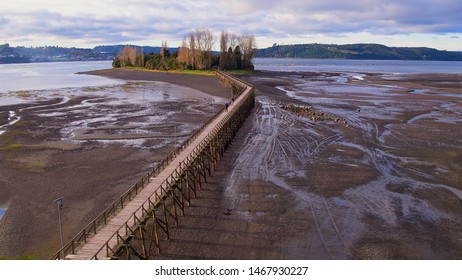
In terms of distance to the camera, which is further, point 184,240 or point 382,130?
point 382,130

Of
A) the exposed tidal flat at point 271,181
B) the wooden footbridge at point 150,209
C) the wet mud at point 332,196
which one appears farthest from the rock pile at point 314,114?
the wooden footbridge at point 150,209

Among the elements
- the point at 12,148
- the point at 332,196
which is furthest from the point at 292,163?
the point at 12,148

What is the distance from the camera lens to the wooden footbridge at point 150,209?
48.9 ft

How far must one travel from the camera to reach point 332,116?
51344 mm

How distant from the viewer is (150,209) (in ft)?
58.7

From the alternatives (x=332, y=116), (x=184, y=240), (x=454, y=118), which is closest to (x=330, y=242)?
(x=184, y=240)

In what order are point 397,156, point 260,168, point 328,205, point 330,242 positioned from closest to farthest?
point 330,242 → point 328,205 → point 260,168 → point 397,156

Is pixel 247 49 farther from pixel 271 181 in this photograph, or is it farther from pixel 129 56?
pixel 271 181

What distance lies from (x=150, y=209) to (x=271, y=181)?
37.0ft

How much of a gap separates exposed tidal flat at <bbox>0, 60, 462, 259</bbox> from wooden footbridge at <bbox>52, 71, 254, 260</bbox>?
3.13 ft

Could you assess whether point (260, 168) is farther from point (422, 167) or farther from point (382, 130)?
point (382, 130)

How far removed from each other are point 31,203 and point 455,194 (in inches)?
1055

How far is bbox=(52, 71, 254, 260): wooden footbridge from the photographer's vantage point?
1489 centimetres

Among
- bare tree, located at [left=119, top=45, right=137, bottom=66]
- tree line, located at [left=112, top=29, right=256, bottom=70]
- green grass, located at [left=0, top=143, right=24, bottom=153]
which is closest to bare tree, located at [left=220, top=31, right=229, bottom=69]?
tree line, located at [left=112, top=29, right=256, bottom=70]
